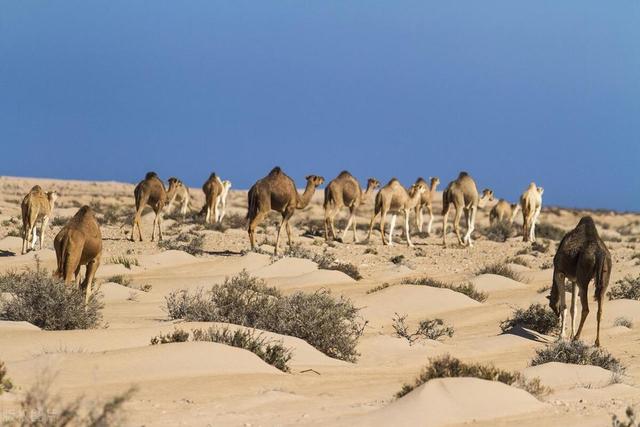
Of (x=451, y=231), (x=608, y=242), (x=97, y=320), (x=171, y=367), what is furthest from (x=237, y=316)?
(x=451, y=231)

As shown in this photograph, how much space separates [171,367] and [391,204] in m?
22.0

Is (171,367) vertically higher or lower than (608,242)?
lower

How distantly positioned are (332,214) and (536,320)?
16890mm

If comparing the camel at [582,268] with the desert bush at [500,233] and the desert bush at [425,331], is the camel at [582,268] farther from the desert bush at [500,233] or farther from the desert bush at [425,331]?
the desert bush at [500,233]

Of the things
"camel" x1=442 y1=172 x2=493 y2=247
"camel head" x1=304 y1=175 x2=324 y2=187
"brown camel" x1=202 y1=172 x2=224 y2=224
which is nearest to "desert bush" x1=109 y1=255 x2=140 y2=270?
"camel head" x1=304 y1=175 x2=324 y2=187

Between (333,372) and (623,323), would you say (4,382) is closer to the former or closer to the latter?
→ (333,372)

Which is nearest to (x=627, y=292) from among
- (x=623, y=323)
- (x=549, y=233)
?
(x=623, y=323)

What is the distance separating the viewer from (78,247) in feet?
41.3

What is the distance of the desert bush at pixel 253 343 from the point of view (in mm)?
9914

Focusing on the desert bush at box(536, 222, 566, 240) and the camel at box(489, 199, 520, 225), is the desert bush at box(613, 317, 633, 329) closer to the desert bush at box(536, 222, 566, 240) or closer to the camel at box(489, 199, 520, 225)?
the desert bush at box(536, 222, 566, 240)

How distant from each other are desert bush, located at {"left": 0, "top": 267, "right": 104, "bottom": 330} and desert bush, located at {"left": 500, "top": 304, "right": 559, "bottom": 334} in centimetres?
603

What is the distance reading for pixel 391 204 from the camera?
30.7 meters

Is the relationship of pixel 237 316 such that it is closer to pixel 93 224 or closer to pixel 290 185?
pixel 93 224

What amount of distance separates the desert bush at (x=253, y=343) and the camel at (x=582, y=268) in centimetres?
406
